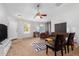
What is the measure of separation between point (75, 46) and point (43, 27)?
0.71 metres

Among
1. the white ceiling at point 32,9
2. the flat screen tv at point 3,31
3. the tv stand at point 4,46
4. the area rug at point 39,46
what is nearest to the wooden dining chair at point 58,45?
the area rug at point 39,46

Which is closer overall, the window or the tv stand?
the tv stand

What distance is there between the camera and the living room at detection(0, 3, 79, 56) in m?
1.87

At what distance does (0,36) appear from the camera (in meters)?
1.88

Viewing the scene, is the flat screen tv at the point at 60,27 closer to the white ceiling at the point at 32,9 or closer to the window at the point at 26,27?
the white ceiling at the point at 32,9

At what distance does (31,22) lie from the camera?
1969 millimetres

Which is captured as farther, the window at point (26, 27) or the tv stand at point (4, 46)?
the window at point (26, 27)

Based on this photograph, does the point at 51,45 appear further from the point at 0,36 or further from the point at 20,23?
the point at 0,36

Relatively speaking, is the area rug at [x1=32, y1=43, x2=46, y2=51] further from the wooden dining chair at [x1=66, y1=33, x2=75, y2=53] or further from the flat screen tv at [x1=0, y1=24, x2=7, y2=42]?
the flat screen tv at [x1=0, y1=24, x2=7, y2=42]

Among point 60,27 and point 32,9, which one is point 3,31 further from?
point 60,27

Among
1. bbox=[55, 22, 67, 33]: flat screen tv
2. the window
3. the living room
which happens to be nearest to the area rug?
the living room

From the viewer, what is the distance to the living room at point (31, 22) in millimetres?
1871

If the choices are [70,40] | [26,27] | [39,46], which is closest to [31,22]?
[26,27]

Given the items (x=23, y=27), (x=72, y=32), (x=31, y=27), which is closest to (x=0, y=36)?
(x=23, y=27)
